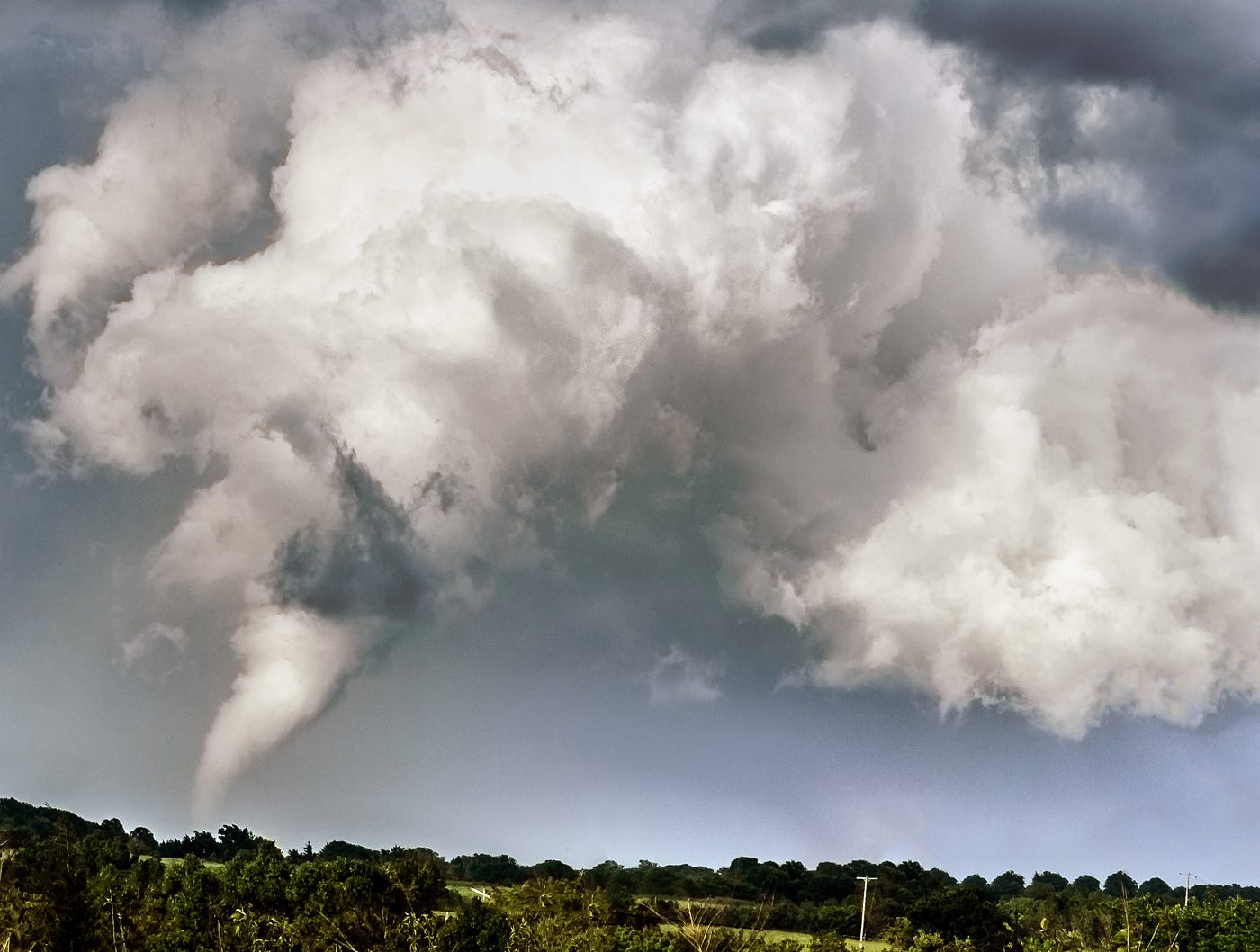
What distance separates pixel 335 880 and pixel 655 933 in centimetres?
2805

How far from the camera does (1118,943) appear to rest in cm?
8644

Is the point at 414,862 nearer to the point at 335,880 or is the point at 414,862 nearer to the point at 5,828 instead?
the point at 335,880

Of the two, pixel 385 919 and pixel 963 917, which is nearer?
pixel 385 919

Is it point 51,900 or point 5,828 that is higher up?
point 5,828

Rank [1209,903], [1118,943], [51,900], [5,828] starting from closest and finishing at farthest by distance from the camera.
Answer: [1118,943] → [51,900] → [1209,903] → [5,828]

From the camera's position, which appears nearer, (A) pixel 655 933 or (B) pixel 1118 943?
(A) pixel 655 933

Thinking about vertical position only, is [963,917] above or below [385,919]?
above

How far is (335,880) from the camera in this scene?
314 ft

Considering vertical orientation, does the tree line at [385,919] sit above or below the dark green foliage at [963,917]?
below

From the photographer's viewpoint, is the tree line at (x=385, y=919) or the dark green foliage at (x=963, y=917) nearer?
the tree line at (x=385, y=919)

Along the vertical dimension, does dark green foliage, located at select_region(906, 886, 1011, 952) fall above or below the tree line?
above

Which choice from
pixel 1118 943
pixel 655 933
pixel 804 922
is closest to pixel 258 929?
pixel 655 933

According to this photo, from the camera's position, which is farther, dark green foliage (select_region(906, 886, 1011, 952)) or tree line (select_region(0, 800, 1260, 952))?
dark green foliage (select_region(906, 886, 1011, 952))

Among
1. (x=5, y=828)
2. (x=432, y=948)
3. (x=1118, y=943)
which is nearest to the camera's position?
(x=432, y=948)
